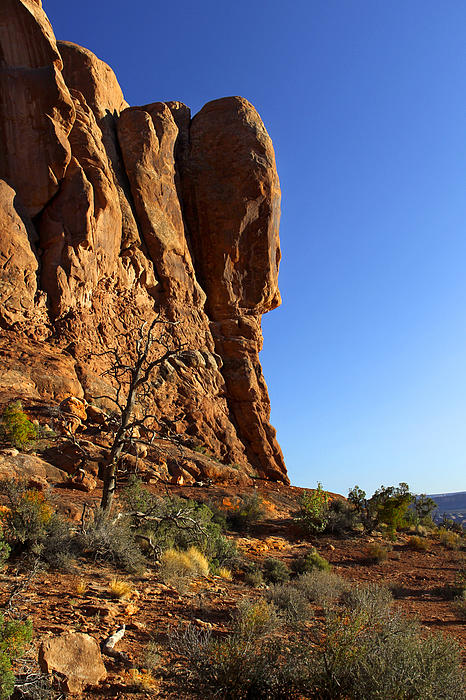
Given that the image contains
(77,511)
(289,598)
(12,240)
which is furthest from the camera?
(12,240)

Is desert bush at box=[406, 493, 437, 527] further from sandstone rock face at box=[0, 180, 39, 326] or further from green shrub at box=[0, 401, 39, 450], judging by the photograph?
sandstone rock face at box=[0, 180, 39, 326]

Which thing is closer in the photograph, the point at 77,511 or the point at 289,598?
the point at 289,598

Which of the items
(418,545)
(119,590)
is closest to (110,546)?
(119,590)

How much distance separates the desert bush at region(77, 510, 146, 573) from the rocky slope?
29.6ft

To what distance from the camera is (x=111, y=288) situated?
2277 centimetres

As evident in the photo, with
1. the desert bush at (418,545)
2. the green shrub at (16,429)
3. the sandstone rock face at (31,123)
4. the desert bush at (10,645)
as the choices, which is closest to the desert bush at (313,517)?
the desert bush at (418,545)

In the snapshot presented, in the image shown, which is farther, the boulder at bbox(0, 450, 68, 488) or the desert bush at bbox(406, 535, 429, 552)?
the desert bush at bbox(406, 535, 429, 552)

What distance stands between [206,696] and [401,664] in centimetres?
185

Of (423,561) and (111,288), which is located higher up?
(111,288)

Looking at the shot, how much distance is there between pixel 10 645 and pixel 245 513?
43.9 feet

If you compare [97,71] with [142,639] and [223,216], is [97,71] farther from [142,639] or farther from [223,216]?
[142,639]

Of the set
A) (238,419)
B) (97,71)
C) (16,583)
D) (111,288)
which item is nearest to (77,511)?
(16,583)

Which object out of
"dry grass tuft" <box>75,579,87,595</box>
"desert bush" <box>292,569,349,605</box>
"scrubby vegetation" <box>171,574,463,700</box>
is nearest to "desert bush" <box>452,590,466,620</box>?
"desert bush" <box>292,569,349,605</box>

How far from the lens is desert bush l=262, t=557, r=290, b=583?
10.8 m
